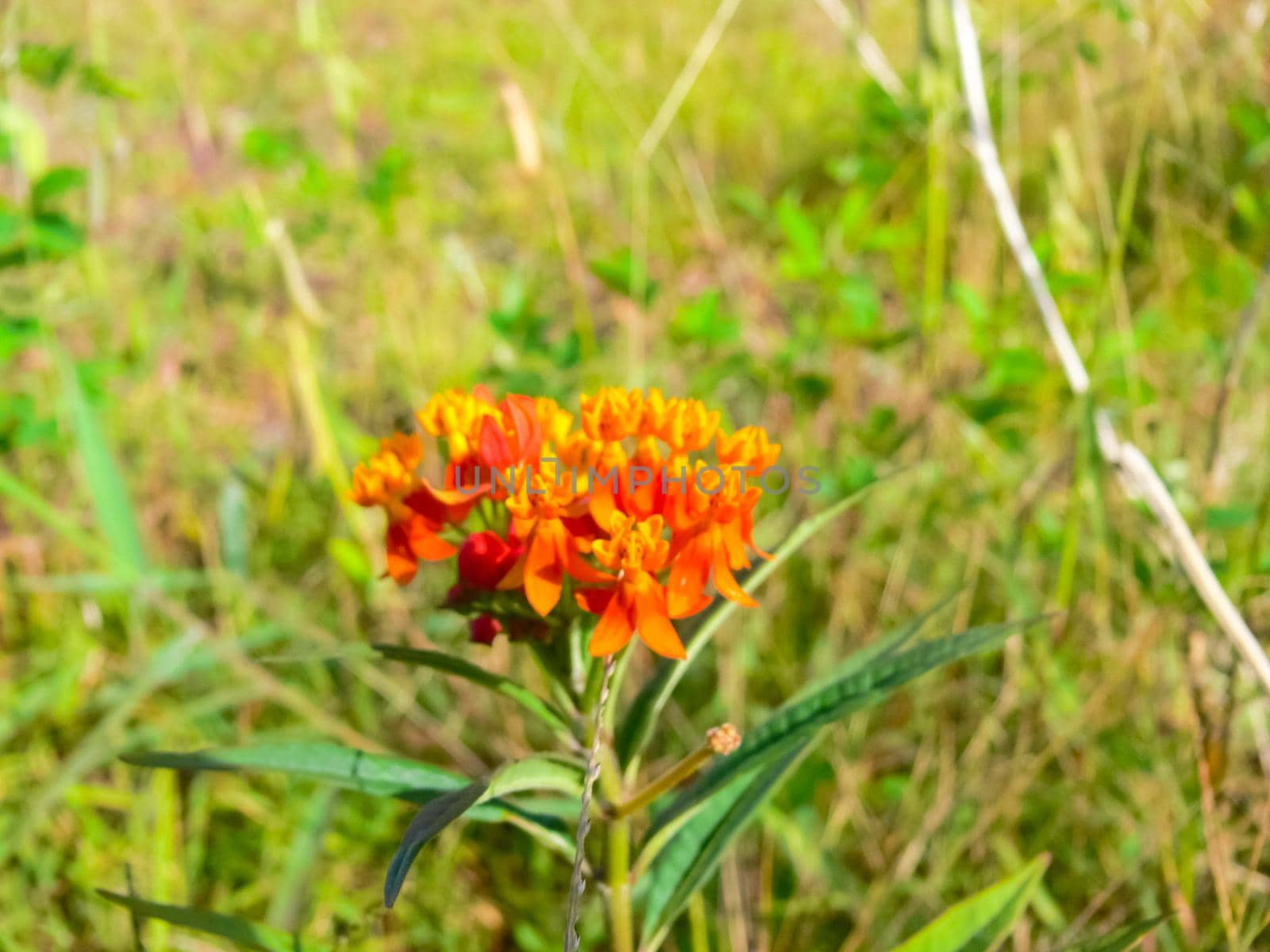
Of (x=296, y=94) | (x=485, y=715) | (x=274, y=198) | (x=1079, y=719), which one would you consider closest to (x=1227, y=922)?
(x=1079, y=719)

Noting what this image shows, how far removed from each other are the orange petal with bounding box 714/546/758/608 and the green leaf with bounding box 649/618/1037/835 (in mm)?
123

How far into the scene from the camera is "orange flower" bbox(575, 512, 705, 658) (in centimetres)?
62

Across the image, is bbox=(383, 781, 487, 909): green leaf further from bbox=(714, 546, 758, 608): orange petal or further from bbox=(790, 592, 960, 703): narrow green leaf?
bbox=(790, 592, 960, 703): narrow green leaf

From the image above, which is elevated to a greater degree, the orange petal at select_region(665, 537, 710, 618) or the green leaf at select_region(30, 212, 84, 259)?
the green leaf at select_region(30, 212, 84, 259)

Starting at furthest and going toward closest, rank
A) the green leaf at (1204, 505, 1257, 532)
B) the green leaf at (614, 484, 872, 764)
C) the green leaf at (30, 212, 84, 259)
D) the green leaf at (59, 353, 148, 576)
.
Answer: the green leaf at (30, 212, 84, 259)
the green leaf at (59, 353, 148, 576)
the green leaf at (1204, 505, 1257, 532)
the green leaf at (614, 484, 872, 764)

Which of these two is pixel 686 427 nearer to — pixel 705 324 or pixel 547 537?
pixel 547 537

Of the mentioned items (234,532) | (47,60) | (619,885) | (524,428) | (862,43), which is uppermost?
(862,43)

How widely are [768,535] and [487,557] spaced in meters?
0.38

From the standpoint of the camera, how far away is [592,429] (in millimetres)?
694

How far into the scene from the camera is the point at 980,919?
799mm

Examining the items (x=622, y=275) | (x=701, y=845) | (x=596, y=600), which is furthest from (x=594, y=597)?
(x=622, y=275)

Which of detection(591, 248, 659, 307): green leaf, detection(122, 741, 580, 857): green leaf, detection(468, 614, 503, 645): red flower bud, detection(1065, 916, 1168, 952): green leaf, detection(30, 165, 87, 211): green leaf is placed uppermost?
detection(30, 165, 87, 211): green leaf

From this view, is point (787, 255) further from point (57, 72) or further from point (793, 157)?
point (793, 157)

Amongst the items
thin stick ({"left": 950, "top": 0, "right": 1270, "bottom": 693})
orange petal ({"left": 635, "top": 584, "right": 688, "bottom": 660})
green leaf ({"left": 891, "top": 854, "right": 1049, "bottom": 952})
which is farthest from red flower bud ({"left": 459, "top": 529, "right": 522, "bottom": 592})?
thin stick ({"left": 950, "top": 0, "right": 1270, "bottom": 693})
